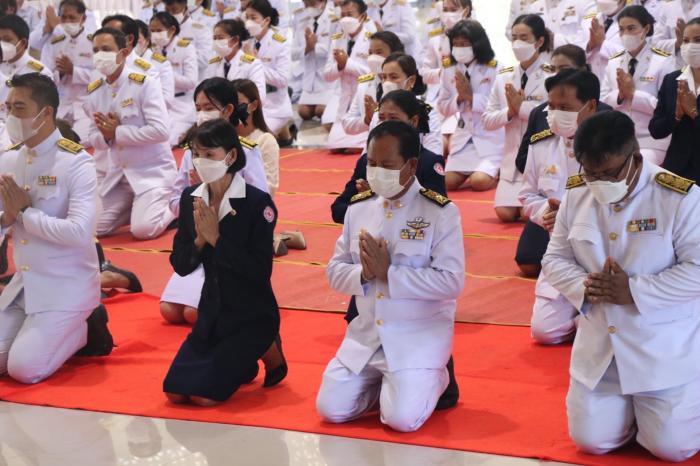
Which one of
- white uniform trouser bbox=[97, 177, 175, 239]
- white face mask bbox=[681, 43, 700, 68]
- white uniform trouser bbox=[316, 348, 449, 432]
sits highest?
white face mask bbox=[681, 43, 700, 68]

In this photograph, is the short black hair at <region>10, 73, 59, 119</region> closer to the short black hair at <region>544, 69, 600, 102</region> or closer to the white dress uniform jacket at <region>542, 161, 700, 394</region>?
the short black hair at <region>544, 69, 600, 102</region>

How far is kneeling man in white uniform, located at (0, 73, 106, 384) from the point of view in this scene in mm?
4688

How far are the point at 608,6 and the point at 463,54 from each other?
82.3 inches

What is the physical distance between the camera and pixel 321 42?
1226 centimetres

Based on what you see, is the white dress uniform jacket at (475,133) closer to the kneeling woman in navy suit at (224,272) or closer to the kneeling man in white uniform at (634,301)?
the kneeling woman in navy suit at (224,272)

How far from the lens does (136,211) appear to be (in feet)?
24.2

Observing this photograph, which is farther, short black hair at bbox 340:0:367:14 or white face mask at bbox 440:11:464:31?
short black hair at bbox 340:0:367:14

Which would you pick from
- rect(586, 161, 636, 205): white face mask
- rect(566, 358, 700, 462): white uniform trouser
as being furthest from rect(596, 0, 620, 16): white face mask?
rect(566, 358, 700, 462): white uniform trouser

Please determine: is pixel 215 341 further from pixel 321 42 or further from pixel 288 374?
pixel 321 42

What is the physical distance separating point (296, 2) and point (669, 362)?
1261cm

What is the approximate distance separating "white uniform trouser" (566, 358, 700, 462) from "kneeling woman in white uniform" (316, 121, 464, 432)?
57cm

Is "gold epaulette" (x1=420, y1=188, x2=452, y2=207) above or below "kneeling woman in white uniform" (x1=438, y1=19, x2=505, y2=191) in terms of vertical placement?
above

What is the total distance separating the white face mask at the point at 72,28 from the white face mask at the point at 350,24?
105 inches

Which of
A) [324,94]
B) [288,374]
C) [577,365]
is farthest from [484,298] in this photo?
[324,94]
